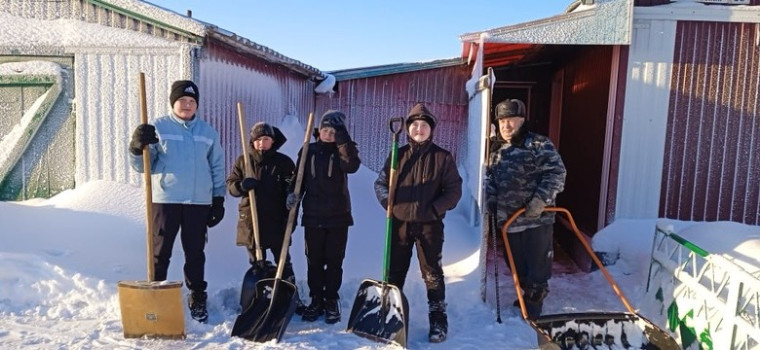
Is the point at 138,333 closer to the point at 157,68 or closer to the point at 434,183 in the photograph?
the point at 434,183

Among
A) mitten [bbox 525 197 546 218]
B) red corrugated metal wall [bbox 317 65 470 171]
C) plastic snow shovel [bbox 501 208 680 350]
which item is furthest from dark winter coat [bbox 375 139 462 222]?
red corrugated metal wall [bbox 317 65 470 171]

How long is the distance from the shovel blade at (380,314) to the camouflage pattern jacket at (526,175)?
43.9 inches

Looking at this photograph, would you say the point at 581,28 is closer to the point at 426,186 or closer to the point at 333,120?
the point at 426,186

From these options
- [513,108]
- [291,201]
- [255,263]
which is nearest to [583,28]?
[513,108]

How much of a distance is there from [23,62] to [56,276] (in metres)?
2.54

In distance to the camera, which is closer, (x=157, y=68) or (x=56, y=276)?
(x=56, y=276)

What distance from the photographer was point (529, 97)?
1021cm

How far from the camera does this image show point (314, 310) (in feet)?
13.1

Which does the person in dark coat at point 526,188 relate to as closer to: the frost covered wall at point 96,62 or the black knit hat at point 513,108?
the black knit hat at point 513,108

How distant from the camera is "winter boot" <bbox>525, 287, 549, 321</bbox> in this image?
4137 mm

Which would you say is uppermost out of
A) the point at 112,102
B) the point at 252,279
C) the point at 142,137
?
the point at 112,102

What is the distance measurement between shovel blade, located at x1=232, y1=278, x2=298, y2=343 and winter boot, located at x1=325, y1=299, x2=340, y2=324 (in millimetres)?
312

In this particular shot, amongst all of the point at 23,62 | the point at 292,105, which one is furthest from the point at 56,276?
the point at 292,105

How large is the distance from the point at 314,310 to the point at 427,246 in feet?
3.28
